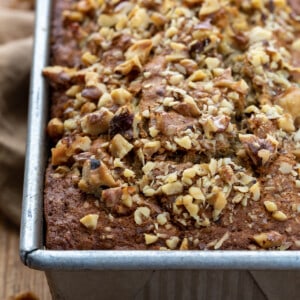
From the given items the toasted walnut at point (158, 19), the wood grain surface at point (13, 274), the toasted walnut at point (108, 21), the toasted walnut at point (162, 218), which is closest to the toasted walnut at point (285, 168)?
the toasted walnut at point (162, 218)

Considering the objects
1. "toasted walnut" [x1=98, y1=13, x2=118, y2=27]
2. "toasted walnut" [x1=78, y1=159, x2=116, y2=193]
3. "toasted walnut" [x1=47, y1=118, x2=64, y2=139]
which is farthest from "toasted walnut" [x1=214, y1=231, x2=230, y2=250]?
"toasted walnut" [x1=98, y1=13, x2=118, y2=27]

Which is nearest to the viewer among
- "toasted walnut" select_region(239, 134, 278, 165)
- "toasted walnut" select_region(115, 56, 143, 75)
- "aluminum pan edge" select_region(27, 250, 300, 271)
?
"aluminum pan edge" select_region(27, 250, 300, 271)

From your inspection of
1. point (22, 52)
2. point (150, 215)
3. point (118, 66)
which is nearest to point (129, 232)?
point (150, 215)

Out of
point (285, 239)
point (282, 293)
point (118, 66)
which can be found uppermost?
point (118, 66)

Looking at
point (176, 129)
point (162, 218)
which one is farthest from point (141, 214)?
point (176, 129)

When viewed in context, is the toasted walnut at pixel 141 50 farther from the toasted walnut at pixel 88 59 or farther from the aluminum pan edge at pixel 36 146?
the aluminum pan edge at pixel 36 146

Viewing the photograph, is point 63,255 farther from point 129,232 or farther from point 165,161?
point 165,161

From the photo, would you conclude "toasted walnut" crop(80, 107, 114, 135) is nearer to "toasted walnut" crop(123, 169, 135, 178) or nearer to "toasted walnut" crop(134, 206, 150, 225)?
"toasted walnut" crop(123, 169, 135, 178)
